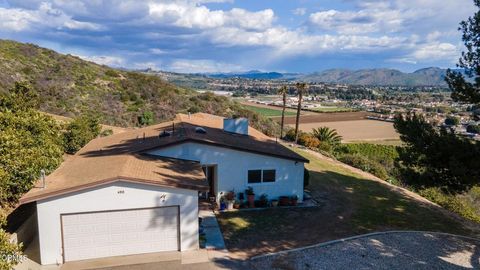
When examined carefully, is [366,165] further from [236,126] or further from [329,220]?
[329,220]

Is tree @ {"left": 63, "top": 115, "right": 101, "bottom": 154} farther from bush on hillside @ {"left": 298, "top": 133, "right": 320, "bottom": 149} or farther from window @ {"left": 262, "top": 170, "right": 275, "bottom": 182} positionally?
bush on hillside @ {"left": 298, "top": 133, "right": 320, "bottom": 149}

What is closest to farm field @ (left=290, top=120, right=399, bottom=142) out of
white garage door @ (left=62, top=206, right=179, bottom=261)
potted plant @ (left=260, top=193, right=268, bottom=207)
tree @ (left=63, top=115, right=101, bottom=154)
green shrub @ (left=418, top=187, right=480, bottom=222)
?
green shrub @ (left=418, top=187, right=480, bottom=222)

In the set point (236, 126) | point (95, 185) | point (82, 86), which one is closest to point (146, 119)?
point (82, 86)

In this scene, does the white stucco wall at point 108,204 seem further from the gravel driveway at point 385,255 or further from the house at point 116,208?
the gravel driveway at point 385,255

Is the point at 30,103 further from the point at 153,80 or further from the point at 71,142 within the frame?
the point at 153,80

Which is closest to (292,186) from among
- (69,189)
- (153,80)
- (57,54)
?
(69,189)

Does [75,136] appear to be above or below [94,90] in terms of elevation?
below
